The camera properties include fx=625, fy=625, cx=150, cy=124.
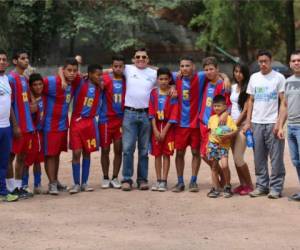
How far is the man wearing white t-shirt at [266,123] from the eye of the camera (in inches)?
316

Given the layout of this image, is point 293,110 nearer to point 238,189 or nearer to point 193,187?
point 238,189

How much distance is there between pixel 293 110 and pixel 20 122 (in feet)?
11.4

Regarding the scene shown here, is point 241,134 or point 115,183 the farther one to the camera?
point 115,183

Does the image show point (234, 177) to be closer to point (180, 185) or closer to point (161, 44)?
point (180, 185)

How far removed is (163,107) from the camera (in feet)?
28.1

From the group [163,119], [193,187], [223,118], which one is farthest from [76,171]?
[223,118]

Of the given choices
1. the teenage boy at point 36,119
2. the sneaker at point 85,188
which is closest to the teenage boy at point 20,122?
the teenage boy at point 36,119

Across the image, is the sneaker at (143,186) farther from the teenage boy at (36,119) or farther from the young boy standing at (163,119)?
the teenage boy at (36,119)

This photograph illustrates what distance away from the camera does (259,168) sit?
27.1ft

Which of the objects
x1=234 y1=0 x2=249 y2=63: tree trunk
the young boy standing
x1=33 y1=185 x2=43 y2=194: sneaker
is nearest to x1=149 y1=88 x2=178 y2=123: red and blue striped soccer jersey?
the young boy standing

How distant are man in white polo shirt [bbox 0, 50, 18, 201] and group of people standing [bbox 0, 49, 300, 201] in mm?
13

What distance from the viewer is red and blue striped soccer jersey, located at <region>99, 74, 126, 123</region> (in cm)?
872

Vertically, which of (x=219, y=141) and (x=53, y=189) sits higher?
(x=219, y=141)

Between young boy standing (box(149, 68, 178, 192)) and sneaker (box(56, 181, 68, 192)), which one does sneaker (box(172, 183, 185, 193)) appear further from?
sneaker (box(56, 181, 68, 192))
